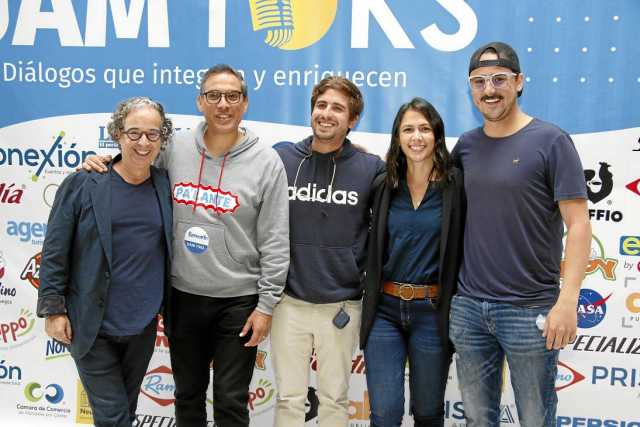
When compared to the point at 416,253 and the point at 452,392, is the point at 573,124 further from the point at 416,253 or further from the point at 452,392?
the point at 452,392

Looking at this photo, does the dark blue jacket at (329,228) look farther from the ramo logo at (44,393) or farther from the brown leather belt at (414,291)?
the ramo logo at (44,393)

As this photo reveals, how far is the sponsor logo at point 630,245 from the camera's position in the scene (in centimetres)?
242

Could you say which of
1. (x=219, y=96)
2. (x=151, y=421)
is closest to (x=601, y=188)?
(x=219, y=96)

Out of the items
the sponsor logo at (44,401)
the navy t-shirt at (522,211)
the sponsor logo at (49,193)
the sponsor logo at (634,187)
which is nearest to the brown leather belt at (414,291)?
the navy t-shirt at (522,211)

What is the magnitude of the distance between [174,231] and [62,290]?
0.39 meters

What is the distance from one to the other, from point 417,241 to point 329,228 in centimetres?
32

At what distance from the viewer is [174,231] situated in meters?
1.86

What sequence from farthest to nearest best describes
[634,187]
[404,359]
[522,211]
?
[634,187]
[404,359]
[522,211]

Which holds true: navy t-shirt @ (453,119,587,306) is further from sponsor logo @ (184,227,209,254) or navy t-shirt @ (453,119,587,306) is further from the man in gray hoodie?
sponsor logo @ (184,227,209,254)

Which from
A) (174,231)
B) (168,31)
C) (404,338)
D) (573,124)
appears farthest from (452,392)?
(168,31)

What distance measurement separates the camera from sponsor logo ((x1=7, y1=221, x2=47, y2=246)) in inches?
110

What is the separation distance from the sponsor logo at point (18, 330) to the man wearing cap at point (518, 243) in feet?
7.38

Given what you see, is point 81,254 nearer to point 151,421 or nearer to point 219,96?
point 219,96

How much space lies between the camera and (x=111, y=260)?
1652mm
